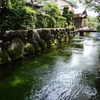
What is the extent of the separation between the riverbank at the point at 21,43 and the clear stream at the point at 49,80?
35.6 inches

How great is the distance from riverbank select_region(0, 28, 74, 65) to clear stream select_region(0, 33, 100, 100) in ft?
2.97

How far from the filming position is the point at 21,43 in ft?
57.3

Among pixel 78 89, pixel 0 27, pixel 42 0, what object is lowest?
pixel 78 89

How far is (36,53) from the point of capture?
20109mm

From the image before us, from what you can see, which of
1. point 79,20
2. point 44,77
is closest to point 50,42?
point 44,77

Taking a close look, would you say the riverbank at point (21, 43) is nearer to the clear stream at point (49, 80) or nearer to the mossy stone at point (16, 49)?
the mossy stone at point (16, 49)

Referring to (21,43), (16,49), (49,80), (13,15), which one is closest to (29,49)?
(21,43)

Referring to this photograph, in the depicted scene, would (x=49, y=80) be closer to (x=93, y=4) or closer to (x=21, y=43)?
(x=21, y=43)

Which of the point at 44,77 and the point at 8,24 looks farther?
the point at 8,24

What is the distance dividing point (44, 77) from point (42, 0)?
21.3 metres

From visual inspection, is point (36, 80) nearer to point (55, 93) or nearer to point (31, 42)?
point (55, 93)

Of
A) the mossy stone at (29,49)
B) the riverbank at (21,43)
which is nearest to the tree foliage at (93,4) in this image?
the riverbank at (21,43)

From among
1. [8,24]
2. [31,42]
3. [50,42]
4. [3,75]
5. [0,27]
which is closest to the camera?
[3,75]

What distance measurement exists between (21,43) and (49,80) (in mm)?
6703
